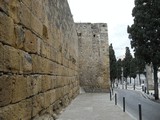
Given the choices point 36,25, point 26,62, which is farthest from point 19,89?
point 36,25

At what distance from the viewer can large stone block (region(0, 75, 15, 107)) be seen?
11.6ft

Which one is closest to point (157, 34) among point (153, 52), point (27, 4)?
point (153, 52)

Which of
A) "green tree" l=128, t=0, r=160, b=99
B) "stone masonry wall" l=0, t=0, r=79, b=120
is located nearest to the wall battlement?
"stone masonry wall" l=0, t=0, r=79, b=120

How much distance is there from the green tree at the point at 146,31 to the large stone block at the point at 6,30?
14.5 meters

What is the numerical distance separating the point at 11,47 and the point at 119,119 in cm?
567

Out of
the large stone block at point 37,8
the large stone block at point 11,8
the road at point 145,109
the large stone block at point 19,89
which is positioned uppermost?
the large stone block at point 37,8

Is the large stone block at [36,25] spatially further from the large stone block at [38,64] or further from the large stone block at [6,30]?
the large stone block at [6,30]

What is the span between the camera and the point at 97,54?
87.1ft

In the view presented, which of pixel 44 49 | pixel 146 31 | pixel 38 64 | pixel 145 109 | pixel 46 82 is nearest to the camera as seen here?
pixel 38 64

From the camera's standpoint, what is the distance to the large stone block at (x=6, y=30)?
3581 mm

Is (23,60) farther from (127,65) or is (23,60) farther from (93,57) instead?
(127,65)

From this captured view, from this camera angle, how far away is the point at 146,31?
1859 cm

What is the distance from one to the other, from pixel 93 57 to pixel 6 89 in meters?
23.0

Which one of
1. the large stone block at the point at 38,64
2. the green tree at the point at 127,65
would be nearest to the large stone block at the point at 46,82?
the large stone block at the point at 38,64
